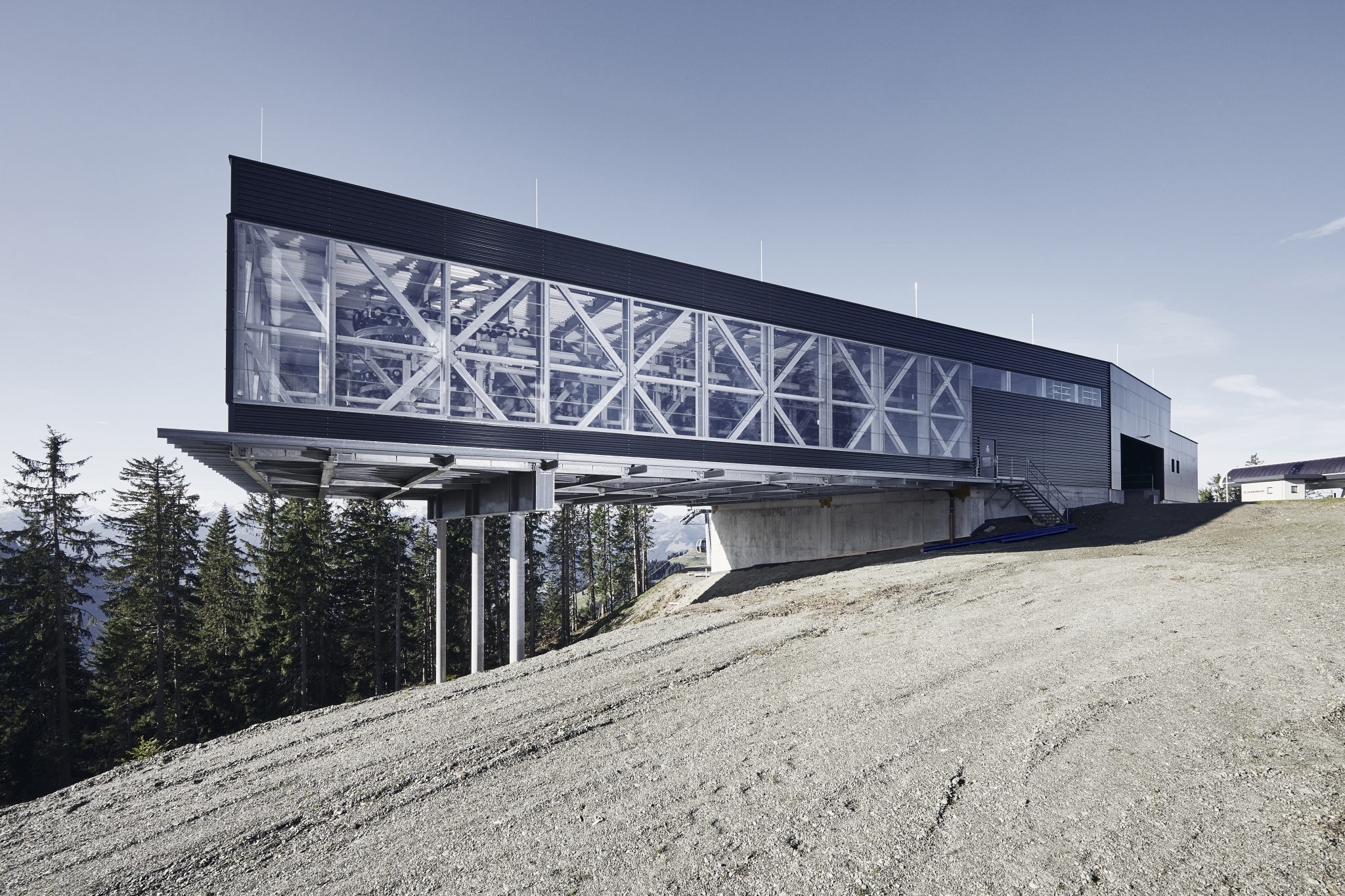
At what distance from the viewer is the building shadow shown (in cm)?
2244

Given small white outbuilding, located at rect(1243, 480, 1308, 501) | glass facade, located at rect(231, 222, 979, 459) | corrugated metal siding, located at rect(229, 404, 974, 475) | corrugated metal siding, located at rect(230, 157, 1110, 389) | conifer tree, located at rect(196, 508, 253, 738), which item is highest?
corrugated metal siding, located at rect(230, 157, 1110, 389)

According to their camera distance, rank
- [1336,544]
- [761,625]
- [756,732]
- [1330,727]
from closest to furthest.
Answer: [1330,727], [756,732], [761,625], [1336,544]

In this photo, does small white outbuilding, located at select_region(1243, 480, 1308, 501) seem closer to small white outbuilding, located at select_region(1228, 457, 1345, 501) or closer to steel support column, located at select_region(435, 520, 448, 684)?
small white outbuilding, located at select_region(1228, 457, 1345, 501)

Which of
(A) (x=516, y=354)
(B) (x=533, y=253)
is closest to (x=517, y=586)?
(A) (x=516, y=354)

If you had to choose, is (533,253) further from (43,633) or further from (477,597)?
(43,633)

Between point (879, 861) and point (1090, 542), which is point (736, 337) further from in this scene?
point (879, 861)

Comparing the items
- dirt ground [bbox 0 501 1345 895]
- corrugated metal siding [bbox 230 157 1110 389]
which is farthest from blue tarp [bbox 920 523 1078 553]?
dirt ground [bbox 0 501 1345 895]

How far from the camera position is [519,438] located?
51.5 ft

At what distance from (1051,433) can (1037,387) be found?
7.37ft

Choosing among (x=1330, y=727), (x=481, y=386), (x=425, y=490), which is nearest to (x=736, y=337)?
(x=481, y=386)

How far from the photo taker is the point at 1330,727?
6805 millimetres

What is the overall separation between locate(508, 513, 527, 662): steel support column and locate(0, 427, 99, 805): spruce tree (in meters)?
22.2

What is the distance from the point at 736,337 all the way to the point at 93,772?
3244 cm

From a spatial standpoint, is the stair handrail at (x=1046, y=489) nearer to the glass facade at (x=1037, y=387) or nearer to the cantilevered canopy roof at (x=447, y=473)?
the glass facade at (x=1037, y=387)
